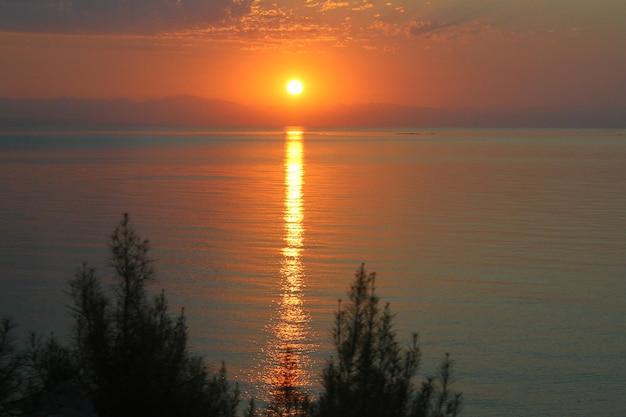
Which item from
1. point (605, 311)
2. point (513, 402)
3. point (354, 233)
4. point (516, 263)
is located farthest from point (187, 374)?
point (354, 233)

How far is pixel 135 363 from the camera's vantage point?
283 inches

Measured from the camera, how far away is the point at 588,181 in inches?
1628

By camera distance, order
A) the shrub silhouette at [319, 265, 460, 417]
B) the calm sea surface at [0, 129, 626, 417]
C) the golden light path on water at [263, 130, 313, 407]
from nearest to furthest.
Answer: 1. the shrub silhouette at [319, 265, 460, 417]
2. the golden light path on water at [263, 130, 313, 407]
3. the calm sea surface at [0, 129, 626, 417]

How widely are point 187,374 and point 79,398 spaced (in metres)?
1.06

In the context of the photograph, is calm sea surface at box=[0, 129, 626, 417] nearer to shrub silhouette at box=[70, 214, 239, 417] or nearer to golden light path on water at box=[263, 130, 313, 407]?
golden light path on water at box=[263, 130, 313, 407]

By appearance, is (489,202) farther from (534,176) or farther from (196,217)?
(534,176)

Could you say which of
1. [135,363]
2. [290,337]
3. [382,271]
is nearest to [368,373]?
[135,363]

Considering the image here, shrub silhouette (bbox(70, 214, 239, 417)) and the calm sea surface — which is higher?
the calm sea surface

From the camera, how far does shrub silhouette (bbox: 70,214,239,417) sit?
278 inches

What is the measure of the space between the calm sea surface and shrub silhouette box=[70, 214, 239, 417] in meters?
1.92

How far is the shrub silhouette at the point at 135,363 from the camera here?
705cm

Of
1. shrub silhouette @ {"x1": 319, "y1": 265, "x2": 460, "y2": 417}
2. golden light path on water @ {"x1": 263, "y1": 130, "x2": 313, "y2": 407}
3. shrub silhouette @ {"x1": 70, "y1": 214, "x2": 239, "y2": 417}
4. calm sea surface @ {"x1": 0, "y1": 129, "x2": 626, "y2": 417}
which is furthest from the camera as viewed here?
calm sea surface @ {"x1": 0, "y1": 129, "x2": 626, "y2": 417}

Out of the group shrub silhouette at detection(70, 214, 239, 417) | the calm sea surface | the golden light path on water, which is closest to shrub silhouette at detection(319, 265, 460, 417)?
the golden light path on water

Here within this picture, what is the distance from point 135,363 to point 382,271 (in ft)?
35.4
